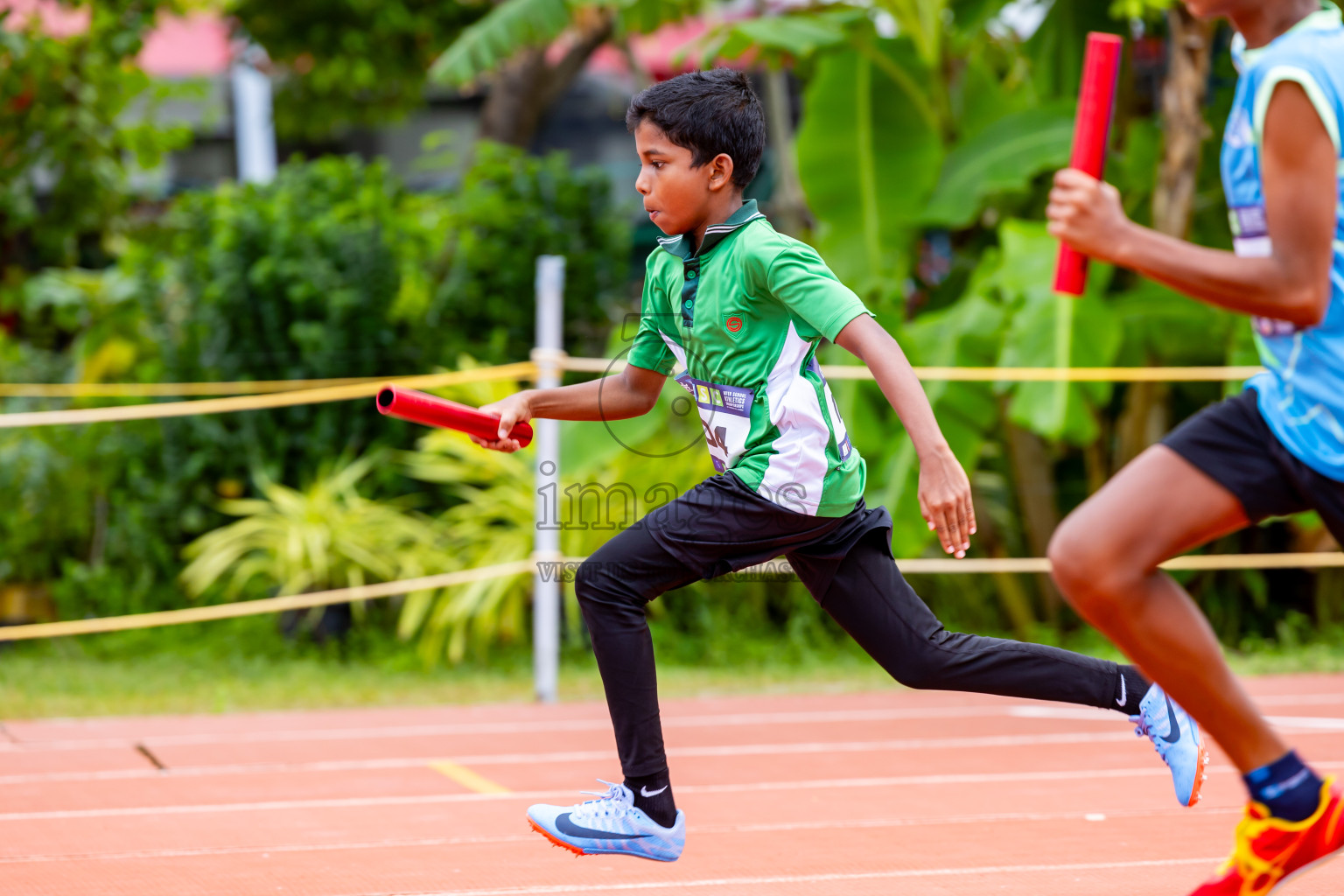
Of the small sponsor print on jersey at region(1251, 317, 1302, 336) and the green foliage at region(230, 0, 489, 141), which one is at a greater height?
the green foliage at region(230, 0, 489, 141)

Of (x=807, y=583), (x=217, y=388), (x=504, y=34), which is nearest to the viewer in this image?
(x=807, y=583)

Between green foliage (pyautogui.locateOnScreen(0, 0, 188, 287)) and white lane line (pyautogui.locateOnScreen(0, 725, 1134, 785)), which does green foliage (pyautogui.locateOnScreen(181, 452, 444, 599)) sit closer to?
white lane line (pyautogui.locateOnScreen(0, 725, 1134, 785))

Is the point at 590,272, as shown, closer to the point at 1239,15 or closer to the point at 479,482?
the point at 479,482

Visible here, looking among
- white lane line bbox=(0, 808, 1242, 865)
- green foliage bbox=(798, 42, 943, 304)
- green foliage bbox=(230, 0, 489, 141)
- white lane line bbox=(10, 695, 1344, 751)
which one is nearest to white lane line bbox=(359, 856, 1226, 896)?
white lane line bbox=(0, 808, 1242, 865)

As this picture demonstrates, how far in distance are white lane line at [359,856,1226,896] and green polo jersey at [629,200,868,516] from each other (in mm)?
Answer: 877

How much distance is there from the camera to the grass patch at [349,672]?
21.3ft

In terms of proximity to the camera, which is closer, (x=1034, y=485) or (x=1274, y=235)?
(x=1274, y=235)

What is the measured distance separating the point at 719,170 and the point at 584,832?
4.52 ft

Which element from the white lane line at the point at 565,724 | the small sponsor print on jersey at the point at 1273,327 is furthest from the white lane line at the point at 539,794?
the small sponsor print on jersey at the point at 1273,327

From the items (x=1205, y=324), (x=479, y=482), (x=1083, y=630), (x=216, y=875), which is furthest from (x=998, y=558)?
(x=216, y=875)

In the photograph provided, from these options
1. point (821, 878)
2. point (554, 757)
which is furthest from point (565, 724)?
point (821, 878)

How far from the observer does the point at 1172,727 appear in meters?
3.05

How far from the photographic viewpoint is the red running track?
3.26 m

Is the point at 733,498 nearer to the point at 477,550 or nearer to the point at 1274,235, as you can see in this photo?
the point at 1274,235
